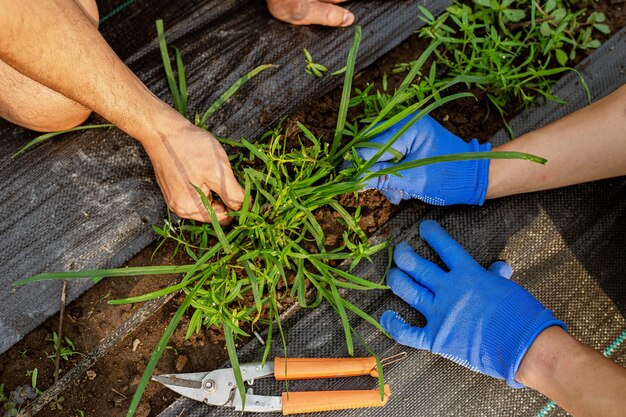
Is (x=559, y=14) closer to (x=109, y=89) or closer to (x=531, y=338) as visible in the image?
(x=531, y=338)

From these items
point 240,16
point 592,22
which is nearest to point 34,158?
point 240,16

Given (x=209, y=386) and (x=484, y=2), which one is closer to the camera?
(x=209, y=386)

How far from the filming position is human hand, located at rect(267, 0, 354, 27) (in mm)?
1880

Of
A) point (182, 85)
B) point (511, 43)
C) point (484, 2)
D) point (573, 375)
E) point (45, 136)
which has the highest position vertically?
point (45, 136)

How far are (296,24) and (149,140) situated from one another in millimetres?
721

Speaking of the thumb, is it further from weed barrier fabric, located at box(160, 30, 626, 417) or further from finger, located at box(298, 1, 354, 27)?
weed barrier fabric, located at box(160, 30, 626, 417)

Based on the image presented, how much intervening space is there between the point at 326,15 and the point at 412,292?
97 cm

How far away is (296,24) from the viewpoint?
1918 mm

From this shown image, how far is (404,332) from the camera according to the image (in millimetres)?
1615

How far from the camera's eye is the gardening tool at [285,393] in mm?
1551

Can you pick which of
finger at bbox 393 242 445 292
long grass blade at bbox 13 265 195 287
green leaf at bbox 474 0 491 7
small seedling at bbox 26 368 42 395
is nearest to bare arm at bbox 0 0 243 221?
long grass blade at bbox 13 265 195 287

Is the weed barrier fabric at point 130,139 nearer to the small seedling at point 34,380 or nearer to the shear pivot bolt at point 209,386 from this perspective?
the small seedling at point 34,380

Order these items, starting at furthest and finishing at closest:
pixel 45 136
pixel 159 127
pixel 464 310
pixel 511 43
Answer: pixel 511 43 < pixel 45 136 < pixel 464 310 < pixel 159 127

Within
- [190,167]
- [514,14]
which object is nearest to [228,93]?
[190,167]
